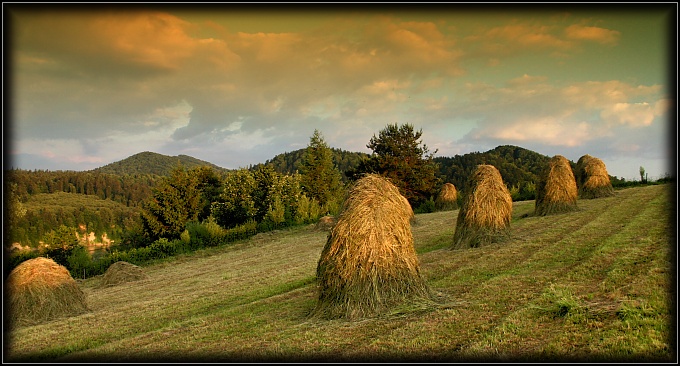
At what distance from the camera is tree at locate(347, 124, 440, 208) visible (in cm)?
4119

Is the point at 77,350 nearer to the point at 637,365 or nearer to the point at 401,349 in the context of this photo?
the point at 401,349

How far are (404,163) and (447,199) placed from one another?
6.23m

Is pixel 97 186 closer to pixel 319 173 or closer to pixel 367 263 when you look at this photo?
pixel 319 173

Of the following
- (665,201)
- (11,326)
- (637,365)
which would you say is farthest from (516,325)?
(665,201)

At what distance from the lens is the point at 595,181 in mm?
23703

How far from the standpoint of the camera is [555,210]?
757 inches

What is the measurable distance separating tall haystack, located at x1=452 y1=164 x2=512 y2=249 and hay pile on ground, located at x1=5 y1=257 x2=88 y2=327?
1326 centimetres

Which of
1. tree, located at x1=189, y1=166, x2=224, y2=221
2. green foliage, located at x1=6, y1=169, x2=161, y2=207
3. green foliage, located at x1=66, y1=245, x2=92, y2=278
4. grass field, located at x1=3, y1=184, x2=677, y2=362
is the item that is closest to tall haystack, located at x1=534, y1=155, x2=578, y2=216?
grass field, located at x1=3, y1=184, x2=677, y2=362

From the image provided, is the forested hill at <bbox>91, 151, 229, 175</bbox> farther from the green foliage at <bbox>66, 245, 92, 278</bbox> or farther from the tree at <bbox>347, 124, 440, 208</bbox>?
the green foliage at <bbox>66, 245, 92, 278</bbox>

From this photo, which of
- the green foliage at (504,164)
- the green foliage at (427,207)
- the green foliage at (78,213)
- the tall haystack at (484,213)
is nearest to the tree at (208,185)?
the green foliage at (78,213)

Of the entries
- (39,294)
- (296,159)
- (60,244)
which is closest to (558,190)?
(39,294)

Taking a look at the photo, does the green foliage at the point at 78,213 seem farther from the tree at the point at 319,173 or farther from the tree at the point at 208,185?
the tree at the point at 319,173

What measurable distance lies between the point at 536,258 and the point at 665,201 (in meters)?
12.6

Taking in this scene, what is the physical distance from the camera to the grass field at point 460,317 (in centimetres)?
529
